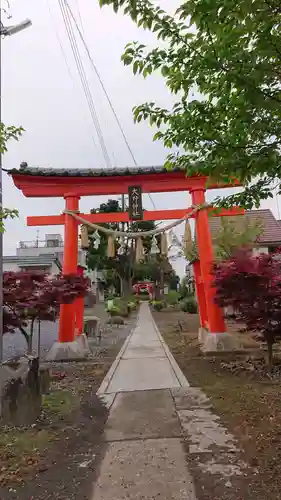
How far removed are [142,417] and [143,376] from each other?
2.57 m

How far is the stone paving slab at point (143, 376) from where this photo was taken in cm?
661

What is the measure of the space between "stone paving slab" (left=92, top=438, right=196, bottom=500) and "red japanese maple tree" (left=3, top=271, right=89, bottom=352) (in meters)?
3.63

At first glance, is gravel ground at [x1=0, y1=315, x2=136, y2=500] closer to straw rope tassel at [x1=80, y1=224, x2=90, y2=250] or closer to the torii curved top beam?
straw rope tassel at [x1=80, y1=224, x2=90, y2=250]

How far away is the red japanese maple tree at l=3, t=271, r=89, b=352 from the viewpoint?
700cm

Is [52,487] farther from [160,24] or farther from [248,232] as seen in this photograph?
[248,232]

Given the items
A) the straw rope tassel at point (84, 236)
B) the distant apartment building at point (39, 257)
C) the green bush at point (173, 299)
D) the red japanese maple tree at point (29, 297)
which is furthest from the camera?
the green bush at point (173, 299)

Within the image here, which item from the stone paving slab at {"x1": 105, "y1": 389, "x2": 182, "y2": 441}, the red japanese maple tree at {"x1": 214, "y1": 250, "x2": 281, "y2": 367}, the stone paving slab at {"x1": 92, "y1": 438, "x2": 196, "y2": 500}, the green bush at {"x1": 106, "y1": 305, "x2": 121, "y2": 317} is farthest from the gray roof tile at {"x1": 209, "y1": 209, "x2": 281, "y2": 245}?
the stone paving slab at {"x1": 92, "y1": 438, "x2": 196, "y2": 500}

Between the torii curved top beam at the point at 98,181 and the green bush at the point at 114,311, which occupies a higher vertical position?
the torii curved top beam at the point at 98,181

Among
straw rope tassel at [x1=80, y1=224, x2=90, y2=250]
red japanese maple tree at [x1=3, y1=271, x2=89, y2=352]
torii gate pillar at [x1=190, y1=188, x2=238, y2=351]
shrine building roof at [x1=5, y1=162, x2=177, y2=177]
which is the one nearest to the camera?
red japanese maple tree at [x1=3, y1=271, x2=89, y2=352]

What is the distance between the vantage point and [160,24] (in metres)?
2.74

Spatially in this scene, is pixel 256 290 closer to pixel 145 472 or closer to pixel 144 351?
pixel 145 472

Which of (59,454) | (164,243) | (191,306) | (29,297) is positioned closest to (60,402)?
(59,454)

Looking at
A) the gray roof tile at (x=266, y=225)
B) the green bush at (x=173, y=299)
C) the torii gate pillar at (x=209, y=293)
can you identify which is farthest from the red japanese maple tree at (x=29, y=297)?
the green bush at (x=173, y=299)

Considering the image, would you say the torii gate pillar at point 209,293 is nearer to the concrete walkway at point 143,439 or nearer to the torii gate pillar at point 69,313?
the concrete walkway at point 143,439
